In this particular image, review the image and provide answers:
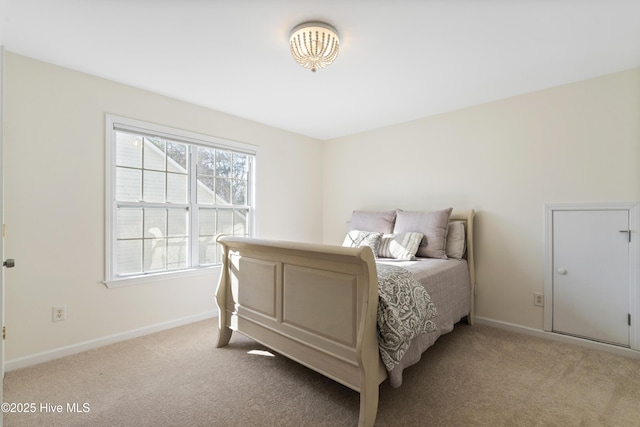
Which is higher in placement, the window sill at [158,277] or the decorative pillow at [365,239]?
the decorative pillow at [365,239]

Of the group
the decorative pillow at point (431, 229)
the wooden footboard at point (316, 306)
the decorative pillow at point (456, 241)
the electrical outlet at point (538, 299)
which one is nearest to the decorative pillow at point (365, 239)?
the decorative pillow at point (431, 229)

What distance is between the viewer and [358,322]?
5.16ft

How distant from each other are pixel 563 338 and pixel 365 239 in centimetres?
191

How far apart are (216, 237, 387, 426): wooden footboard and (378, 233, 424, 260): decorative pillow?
52.7 inches

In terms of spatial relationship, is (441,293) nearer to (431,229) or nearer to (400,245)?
(400,245)

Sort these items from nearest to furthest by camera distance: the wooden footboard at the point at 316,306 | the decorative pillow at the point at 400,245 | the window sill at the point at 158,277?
the wooden footboard at the point at 316,306 < the window sill at the point at 158,277 < the decorative pillow at the point at 400,245

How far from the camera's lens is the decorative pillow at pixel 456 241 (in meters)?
2.97

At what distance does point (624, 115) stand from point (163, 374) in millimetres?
4013

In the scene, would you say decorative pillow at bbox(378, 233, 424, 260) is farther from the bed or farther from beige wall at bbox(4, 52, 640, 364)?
beige wall at bbox(4, 52, 640, 364)

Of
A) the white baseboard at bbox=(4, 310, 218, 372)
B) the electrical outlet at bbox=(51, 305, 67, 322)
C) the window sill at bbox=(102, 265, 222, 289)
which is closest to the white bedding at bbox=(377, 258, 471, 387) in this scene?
the window sill at bbox=(102, 265, 222, 289)

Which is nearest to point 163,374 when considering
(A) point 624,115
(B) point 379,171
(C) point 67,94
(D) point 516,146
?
(C) point 67,94

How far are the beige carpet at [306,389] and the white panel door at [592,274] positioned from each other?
208mm

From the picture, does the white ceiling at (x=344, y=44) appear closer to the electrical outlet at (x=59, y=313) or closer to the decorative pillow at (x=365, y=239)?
the decorative pillow at (x=365, y=239)

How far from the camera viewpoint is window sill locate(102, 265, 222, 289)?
2.63 m
